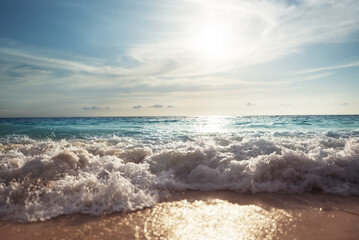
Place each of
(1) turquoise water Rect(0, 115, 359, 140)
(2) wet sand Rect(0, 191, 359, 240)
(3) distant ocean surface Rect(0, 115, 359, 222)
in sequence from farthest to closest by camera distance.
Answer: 1. (1) turquoise water Rect(0, 115, 359, 140)
2. (3) distant ocean surface Rect(0, 115, 359, 222)
3. (2) wet sand Rect(0, 191, 359, 240)

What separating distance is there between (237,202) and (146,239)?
6.43 feet

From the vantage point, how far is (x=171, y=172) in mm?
5922

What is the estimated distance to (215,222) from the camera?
3.62m

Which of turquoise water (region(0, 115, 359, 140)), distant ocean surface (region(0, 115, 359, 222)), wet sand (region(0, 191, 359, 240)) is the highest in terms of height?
turquoise water (region(0, 115, 359, 140))

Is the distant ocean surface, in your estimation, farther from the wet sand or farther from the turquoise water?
the turquoise water

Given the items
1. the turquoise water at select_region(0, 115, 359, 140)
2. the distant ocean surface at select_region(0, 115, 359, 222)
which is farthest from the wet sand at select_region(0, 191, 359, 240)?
the turquoise water at select_region(0, 115, 359, 140)

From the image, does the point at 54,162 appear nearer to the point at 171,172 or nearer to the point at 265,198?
the point at 171,172

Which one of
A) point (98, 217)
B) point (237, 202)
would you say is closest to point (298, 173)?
point (237, 202)

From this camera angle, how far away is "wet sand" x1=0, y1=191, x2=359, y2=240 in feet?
10.8

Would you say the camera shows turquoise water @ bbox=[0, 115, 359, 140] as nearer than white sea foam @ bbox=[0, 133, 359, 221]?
No

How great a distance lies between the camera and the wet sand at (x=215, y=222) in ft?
10.8

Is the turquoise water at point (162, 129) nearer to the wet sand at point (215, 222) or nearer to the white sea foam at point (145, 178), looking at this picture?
the white sea foam at point (145, 178)

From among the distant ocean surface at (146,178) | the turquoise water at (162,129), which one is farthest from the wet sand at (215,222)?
the turquoise water at (162,129)

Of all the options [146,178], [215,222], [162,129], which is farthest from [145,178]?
[162,129]
